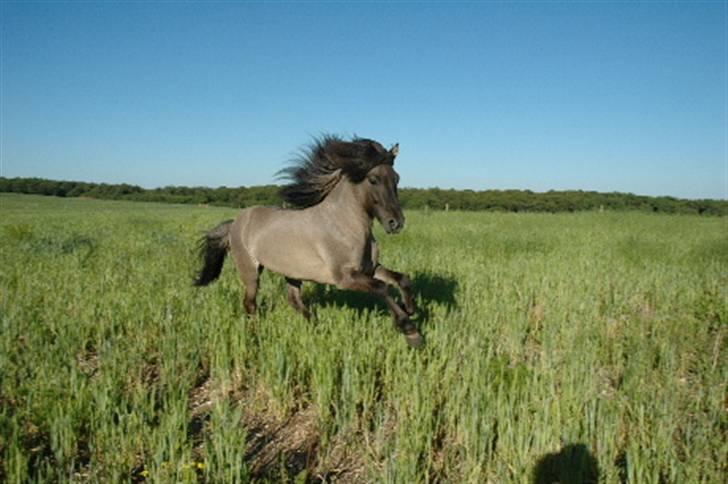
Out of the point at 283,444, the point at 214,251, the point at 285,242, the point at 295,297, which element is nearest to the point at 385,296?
the point at 285,242

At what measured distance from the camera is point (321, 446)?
9.18ft

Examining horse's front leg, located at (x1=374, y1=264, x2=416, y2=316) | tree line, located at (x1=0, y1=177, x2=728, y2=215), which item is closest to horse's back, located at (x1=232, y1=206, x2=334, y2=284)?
horse's front leg, located at (x1=374, y1=264, x2=416, y2=316)

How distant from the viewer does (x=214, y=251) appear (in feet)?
21.1

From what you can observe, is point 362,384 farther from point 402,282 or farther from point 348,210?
point 348,210

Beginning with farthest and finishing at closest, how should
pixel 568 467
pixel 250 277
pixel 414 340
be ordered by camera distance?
pixel 250 277 < pixel 414 340 < pixel 568 467

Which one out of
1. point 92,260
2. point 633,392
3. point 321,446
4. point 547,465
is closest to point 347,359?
point 321,446

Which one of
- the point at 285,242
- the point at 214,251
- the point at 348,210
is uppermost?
the point at 348,210

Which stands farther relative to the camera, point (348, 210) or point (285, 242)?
point (285, 242)

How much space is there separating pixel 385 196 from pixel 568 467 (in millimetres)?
→ 2791

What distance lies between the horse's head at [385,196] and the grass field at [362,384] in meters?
1.06

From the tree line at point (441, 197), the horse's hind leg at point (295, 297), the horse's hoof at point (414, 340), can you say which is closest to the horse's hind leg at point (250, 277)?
the horse's hind leg at point (295, 297)

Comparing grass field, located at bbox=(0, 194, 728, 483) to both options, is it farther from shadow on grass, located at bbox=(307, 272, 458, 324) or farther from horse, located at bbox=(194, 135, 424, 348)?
horse, located at bbox=(194, 135, 424, 348)

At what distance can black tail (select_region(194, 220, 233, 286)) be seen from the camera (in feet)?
21.1

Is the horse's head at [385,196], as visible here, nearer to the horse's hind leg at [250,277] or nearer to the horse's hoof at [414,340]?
the horse's hoof at [414,340]
